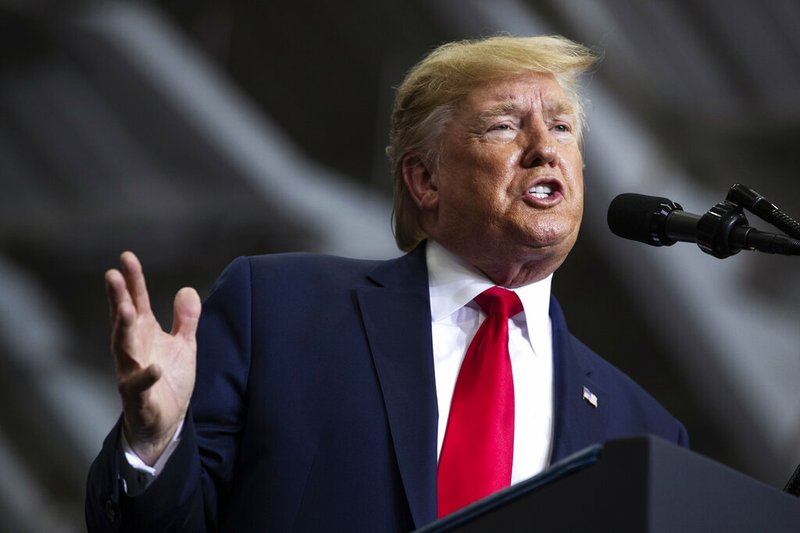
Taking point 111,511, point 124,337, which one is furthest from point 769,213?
point 111,511

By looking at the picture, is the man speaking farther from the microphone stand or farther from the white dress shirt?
the microphone stand

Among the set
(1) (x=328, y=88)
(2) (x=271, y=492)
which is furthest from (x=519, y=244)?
(1) (x=328, y=88)

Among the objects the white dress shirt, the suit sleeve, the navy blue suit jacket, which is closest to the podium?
the suit sleeve

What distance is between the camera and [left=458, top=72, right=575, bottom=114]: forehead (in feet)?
7.24

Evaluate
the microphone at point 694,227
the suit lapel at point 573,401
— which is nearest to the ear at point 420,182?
the suit lapel at point 573,401

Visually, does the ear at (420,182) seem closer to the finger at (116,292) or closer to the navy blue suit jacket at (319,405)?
the navy blue suit jacket at (319,405)

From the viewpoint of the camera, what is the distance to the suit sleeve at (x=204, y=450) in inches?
61.4

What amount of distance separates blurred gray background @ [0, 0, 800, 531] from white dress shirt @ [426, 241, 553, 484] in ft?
2.06

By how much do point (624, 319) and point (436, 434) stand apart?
3.39 feet

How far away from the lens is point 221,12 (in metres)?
2.85

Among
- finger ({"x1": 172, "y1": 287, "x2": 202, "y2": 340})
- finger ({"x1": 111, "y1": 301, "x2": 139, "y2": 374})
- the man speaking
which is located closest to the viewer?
finger ({"x1": 111, "y1": 301, "x2": 139, "y2": 374})

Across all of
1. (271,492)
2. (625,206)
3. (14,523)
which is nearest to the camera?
(625,206)

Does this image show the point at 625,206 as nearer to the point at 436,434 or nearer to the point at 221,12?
the point at 436,434

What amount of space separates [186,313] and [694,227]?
0.67 meters
